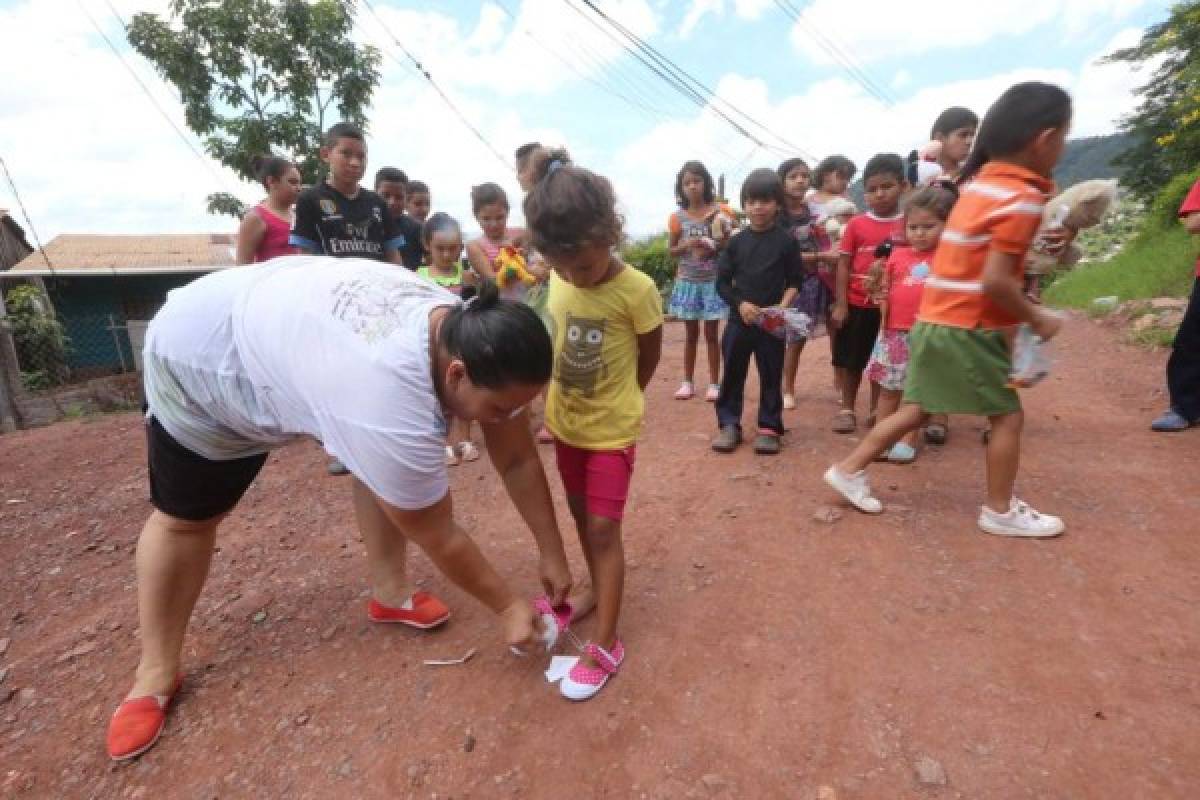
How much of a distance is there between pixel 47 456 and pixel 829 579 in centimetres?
566

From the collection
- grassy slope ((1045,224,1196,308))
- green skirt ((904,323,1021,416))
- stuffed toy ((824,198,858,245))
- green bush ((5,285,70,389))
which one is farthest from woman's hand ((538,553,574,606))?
grassy slope ((1045,224,1196,308))

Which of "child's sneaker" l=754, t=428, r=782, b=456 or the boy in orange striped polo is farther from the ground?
the boy in orange striped polo

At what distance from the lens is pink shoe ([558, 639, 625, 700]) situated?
1.84 meters

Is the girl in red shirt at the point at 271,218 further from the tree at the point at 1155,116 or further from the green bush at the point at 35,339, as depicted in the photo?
the tree at the point at 1155,116

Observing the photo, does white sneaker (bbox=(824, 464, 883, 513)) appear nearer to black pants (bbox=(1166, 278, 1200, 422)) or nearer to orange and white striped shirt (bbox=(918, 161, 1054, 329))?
orange and white striped shirt (bbox=(918, 161, 1054, 329))

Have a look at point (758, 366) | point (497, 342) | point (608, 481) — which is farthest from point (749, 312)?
point (497, 342)

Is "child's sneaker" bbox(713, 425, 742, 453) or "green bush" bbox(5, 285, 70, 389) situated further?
"green bush" bbox(5, 285, 70, 389)

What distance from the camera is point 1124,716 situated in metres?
1.60

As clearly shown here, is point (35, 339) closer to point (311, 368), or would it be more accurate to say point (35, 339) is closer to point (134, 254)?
point (311, 368)

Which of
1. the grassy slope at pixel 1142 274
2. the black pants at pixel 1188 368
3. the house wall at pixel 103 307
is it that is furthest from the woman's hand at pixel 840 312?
the house wall at pixel 103 307

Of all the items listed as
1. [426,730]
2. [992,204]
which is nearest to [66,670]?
[426,730]

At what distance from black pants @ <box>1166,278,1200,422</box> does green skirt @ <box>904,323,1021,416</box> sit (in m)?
1.94

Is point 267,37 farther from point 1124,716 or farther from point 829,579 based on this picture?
point 1124,716

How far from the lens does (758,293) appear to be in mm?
3531
